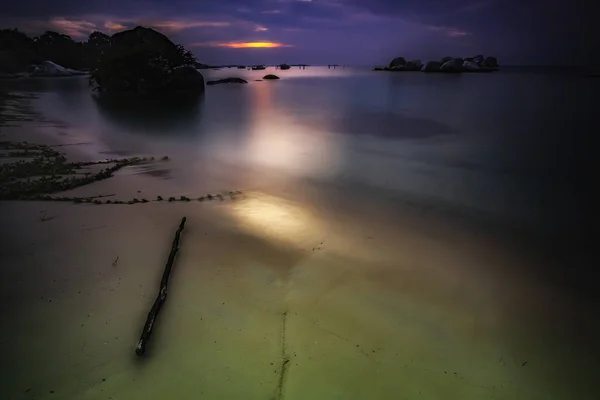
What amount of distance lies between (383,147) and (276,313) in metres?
12.4

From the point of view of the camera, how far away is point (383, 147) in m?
15.6

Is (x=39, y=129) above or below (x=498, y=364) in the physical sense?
above

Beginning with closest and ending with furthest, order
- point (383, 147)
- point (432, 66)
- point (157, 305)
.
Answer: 1. point (157, 305)
2. point (383, 147)
3. point (432, 66)

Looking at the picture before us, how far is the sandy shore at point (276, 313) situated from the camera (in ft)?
11.7

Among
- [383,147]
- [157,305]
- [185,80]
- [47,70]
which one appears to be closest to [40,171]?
[157,305]

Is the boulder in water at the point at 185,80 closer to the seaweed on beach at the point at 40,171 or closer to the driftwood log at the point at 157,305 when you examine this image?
the seaweed on beach at the point at 40,171

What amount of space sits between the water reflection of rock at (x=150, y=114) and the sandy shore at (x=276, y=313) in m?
11.5

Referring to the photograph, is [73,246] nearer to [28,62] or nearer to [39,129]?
[39,129]

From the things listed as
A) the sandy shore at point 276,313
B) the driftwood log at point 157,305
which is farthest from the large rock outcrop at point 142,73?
the driftwood log at point 157,305

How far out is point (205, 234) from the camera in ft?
21.5

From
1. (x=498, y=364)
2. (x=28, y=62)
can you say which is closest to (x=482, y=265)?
(x=498, y=364)

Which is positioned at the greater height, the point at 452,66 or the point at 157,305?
the point at 452,66

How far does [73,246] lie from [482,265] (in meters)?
6.97

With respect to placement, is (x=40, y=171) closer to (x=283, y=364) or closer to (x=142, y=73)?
(x=283, y=364)
